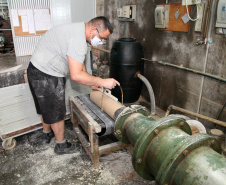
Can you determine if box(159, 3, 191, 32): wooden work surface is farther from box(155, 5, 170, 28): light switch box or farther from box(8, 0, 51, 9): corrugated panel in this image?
box(8, 0, 51, 9): corrugated panel

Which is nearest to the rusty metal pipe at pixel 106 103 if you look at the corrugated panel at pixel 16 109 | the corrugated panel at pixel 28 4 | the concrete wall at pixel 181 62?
the corrugated panel at pixel 16 109

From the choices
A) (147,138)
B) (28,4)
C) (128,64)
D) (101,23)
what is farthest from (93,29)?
(28,4)

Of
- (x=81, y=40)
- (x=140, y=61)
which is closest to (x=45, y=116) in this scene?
(x=81, y=40)

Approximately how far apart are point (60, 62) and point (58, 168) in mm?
1134

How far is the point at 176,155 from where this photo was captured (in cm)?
92

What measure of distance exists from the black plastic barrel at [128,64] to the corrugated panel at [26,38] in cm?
130

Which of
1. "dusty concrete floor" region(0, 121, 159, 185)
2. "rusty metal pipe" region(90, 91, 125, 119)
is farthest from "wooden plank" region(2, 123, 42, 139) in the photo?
"rusty metal pipe" region(90, 91, 125, 119)

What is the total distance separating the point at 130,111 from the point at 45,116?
3.40 feet

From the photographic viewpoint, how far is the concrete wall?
2.41 m

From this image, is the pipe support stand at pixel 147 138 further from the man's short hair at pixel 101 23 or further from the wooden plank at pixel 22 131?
the wooden plank at pixel 22 131

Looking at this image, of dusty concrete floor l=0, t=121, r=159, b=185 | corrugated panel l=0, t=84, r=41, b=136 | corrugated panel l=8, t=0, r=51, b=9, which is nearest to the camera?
dusty concrete floor l=0, t=121, r=159, b=185

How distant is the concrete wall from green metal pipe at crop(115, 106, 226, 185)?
4.96ft

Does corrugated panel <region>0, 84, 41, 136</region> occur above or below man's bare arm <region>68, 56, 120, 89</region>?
below

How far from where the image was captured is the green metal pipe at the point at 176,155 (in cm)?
88
